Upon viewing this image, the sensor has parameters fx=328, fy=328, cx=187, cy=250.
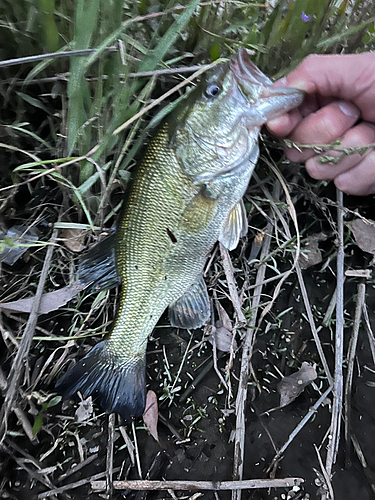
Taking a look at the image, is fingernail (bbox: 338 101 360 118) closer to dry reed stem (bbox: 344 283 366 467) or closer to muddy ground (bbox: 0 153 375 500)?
muddy ground (bbox: 0 153 375 500)

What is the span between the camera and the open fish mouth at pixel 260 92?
1230mm

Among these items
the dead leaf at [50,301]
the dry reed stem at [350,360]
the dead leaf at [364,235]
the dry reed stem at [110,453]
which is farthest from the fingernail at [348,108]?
the dry reed stem at [110,453]

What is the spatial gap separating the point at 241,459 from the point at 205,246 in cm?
97

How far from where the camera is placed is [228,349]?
5.41 ft

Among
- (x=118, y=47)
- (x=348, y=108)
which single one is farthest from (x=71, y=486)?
(x=348, y=108)

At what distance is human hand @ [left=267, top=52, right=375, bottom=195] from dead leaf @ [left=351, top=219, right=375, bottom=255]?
1.09ft

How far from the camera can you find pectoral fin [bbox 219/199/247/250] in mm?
1536

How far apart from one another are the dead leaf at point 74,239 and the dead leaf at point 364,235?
1435 mm

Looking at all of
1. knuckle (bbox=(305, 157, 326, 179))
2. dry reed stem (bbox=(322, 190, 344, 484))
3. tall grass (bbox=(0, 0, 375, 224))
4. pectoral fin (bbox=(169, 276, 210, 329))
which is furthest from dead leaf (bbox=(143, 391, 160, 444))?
knuckle (bbox=(305, 157, 326, 179))

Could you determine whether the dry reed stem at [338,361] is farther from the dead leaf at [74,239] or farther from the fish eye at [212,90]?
the dead leaf at [74,239]

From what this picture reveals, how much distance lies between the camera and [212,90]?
51.8 inches

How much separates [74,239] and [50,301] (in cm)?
32

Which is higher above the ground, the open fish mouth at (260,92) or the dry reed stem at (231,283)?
the open fish mouth at (260,92)

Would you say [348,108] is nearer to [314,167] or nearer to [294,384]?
[314,167]
